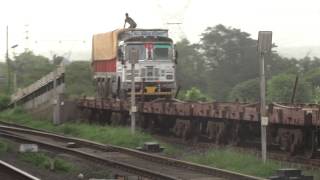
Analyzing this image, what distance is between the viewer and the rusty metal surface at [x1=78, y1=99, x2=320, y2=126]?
1564 centimetres

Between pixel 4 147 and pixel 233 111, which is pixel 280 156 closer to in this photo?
pixel 233 111

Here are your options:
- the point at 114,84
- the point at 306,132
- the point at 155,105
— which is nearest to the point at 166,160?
the point at 306,132

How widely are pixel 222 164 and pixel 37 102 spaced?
27.5 m

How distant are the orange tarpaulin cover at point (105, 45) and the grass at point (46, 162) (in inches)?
477

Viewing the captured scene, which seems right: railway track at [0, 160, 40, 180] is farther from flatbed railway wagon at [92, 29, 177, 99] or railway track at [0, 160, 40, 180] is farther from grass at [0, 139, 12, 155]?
flatbed railway wagon at [92, 29, 177, 99]

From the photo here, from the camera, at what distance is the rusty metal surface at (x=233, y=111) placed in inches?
616

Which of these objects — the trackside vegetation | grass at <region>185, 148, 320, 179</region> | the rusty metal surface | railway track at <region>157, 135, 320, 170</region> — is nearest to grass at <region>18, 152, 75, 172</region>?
the trackside vegetation

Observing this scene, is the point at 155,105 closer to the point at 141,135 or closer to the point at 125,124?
the point at 141,135

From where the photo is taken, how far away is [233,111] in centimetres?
1881

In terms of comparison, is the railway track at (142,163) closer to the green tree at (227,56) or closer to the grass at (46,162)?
the grass at (46,162)

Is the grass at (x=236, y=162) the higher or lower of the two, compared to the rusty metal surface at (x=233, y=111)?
lower

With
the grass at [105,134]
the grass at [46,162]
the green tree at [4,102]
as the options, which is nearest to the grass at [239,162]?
the grass at [105,134]

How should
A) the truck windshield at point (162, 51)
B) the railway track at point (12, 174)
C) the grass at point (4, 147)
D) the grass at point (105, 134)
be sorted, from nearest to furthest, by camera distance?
the railway track at point (12, 174) < the grass at point (4, 147) < the grass at point (105, 134) < the truck windshield at point (162, 51)

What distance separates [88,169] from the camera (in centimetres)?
1617
